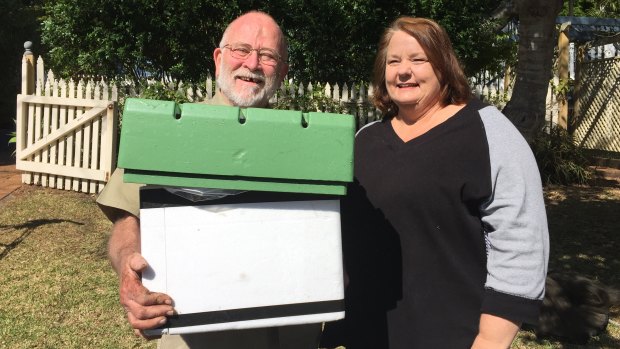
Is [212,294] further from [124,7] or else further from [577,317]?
[124,7]

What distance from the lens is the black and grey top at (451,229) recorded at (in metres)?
1.71

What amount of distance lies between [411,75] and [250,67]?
530mm

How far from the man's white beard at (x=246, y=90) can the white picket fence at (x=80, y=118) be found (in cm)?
608

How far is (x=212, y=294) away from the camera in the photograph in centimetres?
154

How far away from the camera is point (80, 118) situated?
841 cm

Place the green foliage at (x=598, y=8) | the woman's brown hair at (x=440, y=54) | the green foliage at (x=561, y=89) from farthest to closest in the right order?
the green foliage at (x=598, y=8) → the green foliage at (x=561, y=89) → the woman's brown hair at (x=440, y=54)

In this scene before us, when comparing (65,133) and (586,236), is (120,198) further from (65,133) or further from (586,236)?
(65,133)

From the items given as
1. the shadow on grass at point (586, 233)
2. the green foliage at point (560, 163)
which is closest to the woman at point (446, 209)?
the shadow on grass at point (586, 233)

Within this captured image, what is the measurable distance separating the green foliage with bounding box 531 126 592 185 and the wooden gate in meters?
6.05

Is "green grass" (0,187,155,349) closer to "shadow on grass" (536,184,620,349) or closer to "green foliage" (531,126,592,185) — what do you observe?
"shadow on grass" (536,184,620,349)

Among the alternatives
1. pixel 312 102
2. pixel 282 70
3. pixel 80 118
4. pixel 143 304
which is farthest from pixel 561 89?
pixel 143 304

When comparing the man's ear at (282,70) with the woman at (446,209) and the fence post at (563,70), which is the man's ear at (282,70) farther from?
the fence post at (563,70)

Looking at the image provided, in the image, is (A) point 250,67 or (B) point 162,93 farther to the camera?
(B) point 162,93

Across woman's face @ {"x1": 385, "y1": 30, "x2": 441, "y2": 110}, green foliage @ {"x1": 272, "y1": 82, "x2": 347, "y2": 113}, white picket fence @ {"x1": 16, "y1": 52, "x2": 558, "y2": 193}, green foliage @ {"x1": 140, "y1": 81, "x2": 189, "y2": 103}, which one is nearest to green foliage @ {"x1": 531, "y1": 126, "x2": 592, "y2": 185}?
A: white picket fence @ {"x1": 16, "y1": 52, "x2": 558, "y2": 193}
